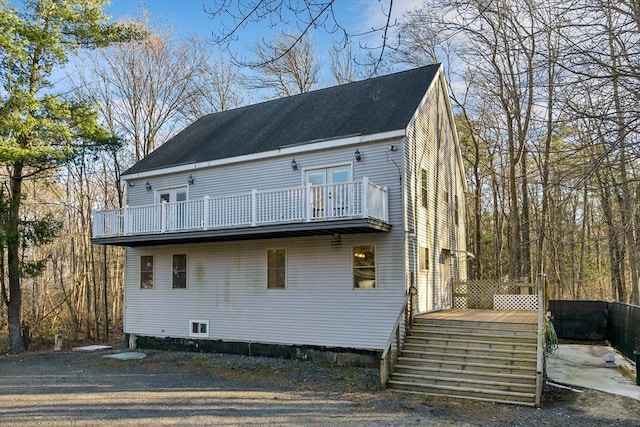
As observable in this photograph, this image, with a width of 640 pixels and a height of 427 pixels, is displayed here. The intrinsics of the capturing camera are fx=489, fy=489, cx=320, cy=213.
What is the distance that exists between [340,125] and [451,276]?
6706mm

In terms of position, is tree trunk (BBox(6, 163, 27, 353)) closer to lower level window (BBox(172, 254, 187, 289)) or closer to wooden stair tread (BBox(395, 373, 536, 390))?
lower level window (BBox(172, 254, 187, 289))

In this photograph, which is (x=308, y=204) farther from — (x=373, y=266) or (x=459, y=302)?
(x=459, y=302)

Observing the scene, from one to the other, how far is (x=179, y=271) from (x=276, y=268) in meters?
3.46

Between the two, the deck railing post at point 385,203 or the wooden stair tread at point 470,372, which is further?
the deck railing post at point 385,203

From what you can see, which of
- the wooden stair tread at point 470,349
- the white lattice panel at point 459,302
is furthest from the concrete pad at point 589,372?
the white lattice panel at point 459,302

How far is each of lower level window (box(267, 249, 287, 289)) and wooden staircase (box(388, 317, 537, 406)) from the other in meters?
3.84

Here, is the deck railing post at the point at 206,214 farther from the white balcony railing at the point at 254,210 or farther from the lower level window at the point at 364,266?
the lower level window at the point at 364,266

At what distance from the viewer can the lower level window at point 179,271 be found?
14.8m

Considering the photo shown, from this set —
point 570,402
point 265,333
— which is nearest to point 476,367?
point 570,402

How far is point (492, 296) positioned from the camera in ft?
48.0

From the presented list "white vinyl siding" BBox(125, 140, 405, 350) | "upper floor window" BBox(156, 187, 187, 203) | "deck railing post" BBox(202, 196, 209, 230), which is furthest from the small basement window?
"upper floor window" BBox(156, 187, 187, 203)

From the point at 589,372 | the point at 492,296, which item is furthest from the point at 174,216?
the point at 589,372

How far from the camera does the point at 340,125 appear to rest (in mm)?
13328

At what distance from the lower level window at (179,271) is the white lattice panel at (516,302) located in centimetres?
932
